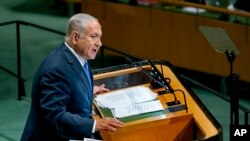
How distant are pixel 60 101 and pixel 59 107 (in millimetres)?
33

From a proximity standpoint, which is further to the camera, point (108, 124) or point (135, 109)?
point (135, 109)

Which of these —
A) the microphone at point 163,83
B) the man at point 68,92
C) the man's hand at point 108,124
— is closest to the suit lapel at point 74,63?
the man at point 68,92

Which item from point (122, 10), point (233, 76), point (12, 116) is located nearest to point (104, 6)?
point (122, 10)

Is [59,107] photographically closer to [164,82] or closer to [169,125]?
[169,125]

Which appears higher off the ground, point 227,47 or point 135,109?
point 227,47

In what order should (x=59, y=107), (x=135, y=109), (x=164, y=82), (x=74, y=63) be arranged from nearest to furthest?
(x=59, y=107) < (x=74, y=63) < (x=135, y=109) < (x=164, y=82)

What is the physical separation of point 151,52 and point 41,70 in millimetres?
5017

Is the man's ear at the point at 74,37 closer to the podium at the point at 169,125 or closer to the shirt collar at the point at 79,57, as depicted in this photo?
the shirt collar at the point at 79,57

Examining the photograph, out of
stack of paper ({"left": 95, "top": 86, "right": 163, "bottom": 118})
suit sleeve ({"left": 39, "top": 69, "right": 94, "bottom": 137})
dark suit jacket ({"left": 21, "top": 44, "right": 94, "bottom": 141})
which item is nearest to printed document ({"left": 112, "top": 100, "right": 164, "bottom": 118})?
stack of paper ({"left": 95, "top": 86, "right": 163, "bottom": 118})

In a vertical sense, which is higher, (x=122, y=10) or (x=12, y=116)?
(x=122, y=10)

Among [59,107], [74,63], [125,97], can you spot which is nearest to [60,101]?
[59,107]

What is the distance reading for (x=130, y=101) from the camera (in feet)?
13.1

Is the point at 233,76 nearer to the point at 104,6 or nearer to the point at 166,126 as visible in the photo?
the point at 166,126

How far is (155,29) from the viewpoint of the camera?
8.27 metres
